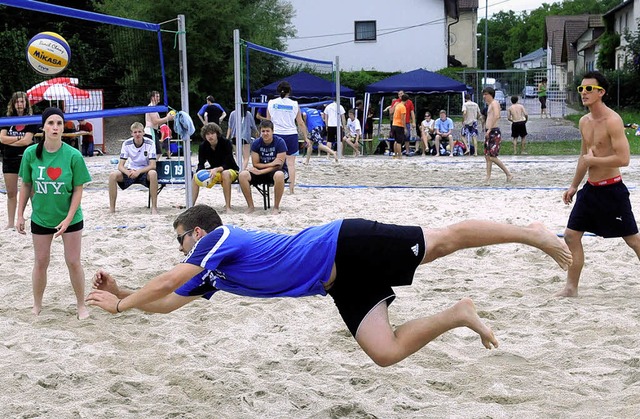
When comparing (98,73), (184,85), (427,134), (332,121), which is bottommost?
(427,134)

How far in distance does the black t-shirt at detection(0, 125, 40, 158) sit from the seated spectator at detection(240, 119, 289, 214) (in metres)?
2.32

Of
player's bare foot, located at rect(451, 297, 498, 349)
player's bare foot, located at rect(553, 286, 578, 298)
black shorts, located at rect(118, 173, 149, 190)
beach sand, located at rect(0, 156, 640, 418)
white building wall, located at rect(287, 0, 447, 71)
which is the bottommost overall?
beach sand, located at rect(0, 156, 640, 418)

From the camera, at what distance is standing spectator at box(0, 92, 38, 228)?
7500mm

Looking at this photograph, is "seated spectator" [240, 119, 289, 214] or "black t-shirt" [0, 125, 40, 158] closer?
"black t-shirt" [0, 125, 40, 158]

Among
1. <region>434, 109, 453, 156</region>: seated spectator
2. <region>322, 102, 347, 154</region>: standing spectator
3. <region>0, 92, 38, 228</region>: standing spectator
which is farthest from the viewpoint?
<region>322, 102, 347, 154</region>: standing spectator

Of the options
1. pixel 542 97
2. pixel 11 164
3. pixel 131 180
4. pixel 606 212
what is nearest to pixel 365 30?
pixel 542 97

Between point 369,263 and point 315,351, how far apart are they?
3.96ft

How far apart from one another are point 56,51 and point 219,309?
389cm

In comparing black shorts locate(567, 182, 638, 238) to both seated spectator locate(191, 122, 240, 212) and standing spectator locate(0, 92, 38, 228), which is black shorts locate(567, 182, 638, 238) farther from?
standing spectator locate(0, 92, 38, 228)

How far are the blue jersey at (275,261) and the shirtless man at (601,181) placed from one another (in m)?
2.46

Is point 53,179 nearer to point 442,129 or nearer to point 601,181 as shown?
point 601,181

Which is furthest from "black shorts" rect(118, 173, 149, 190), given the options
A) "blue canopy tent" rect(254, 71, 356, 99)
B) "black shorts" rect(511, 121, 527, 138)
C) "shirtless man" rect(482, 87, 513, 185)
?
"blue canopy tent" rect(254, 71, 356, 99)

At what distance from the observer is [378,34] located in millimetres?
36844

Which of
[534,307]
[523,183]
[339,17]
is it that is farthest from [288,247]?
[339,17]
